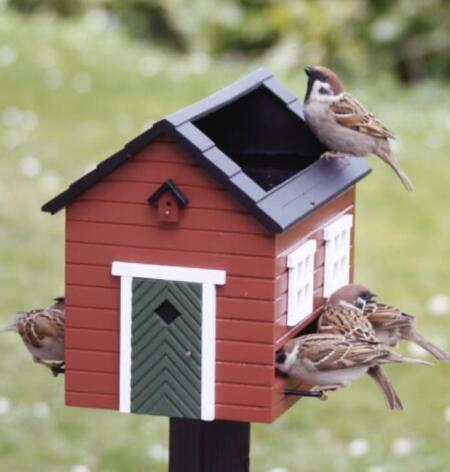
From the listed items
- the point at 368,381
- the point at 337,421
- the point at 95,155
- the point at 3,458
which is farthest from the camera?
the point at 95,155

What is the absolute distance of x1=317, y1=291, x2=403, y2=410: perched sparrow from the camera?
339 centimetres

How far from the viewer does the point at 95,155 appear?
29.2 feet

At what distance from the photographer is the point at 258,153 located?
3.86 m

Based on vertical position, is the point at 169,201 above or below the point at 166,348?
above

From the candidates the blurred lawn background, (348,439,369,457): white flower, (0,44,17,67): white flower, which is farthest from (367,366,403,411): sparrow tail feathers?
(0,44,17,67): white flower

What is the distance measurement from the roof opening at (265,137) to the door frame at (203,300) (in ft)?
2.15

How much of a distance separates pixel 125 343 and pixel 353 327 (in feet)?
1.68

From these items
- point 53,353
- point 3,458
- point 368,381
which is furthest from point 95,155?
point 53,353

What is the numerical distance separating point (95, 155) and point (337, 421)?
10.8ft

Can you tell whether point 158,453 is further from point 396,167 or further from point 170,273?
point 170,273

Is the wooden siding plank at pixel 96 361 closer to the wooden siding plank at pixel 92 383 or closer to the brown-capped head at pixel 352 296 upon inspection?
the wooden siding plank at pixel 92 383

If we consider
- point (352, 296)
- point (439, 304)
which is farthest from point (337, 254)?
point (439, 304)

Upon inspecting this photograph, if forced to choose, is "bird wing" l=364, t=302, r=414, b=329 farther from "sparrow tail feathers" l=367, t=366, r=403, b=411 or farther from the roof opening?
the roof opening

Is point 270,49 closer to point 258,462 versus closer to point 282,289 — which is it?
point 258,462
